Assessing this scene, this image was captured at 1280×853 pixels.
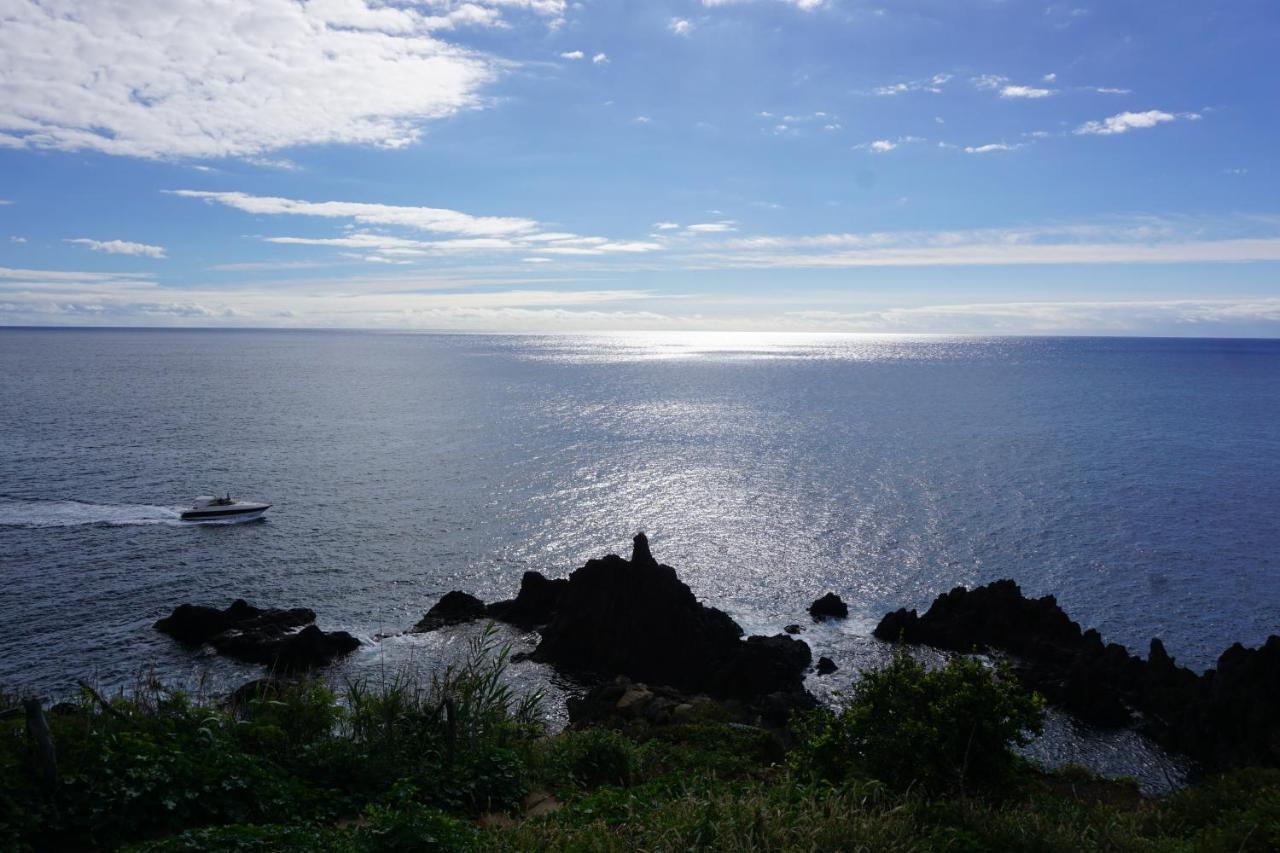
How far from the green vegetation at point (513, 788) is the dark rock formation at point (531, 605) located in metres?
29.2

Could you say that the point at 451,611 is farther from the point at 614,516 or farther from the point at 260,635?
the point at 614,516

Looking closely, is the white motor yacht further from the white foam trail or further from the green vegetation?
the green vegetation

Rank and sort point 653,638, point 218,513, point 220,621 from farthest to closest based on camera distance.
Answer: point 218,513, point 220,621, point 653,638

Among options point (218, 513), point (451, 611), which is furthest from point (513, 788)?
point (218, 513)

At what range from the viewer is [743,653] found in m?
39.0

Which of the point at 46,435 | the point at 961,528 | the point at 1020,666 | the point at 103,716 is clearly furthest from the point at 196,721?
the point at 46,435

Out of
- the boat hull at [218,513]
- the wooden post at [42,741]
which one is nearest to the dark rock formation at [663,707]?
the wooden post at [42,741]

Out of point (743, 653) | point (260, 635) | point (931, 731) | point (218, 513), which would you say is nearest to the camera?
point (931, 731)

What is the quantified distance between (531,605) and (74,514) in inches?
1560

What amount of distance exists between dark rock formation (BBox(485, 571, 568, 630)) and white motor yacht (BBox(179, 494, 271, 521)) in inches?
1017

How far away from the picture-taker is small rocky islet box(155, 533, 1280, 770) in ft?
110

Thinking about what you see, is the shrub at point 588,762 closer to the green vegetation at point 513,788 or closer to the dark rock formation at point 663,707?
the green vegetation at point 513,788

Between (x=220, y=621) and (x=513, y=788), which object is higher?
(x=513, y=788)

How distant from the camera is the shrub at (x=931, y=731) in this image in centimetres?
1410
